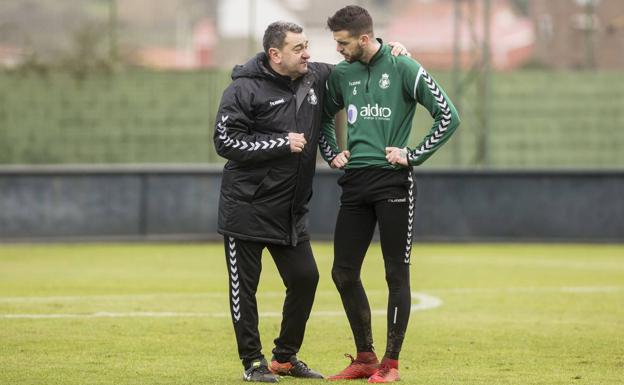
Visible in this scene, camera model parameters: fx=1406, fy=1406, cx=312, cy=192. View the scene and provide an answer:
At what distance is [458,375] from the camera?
8578mm

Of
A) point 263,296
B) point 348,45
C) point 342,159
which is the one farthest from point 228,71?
point 348,45

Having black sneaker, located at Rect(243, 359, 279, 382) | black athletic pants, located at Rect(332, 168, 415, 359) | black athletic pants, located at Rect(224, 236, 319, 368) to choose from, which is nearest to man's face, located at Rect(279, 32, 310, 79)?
black athletic pants, located at Rect(332, 168, 415, 359)

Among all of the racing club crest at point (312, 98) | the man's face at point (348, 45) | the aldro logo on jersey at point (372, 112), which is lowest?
the aldro logo on jersey at point (372, 112)

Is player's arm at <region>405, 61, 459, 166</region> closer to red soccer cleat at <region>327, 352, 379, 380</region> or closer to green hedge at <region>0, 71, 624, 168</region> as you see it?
red soccer cleat at <region>327, 352, 379, 380</region>

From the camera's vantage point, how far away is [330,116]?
8.59 meters

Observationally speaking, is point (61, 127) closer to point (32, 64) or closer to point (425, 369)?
point (32, 64)

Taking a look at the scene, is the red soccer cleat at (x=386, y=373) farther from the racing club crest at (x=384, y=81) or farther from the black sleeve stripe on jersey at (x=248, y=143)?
the racing club crest at (x=384, y=81)

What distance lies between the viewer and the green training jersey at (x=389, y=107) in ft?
26.7

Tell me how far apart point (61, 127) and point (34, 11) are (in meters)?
2.27

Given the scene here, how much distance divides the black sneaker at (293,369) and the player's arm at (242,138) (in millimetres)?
1283

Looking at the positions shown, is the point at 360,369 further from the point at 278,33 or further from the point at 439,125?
the point at 278,33

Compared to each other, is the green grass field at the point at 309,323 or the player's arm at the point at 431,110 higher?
the player's arm at the point at 431,110

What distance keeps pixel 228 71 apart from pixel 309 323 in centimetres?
1348

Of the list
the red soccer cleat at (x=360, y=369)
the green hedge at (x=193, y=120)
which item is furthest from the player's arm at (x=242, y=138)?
the green hedge at (x=193, y=120)
